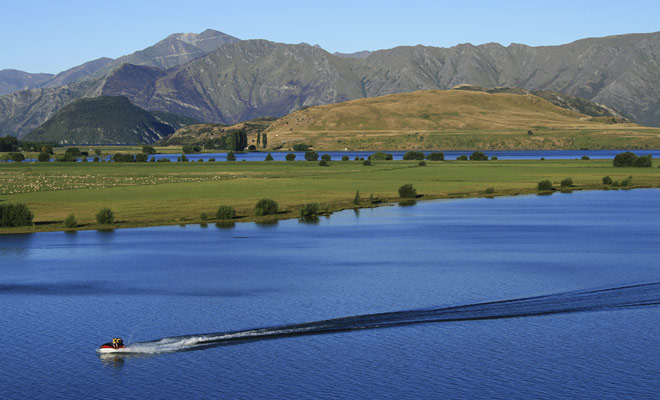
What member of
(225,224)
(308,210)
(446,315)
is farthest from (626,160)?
(446,315)

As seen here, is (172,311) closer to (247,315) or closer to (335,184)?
(247,315)

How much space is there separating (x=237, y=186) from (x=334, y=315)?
8719 centimetres

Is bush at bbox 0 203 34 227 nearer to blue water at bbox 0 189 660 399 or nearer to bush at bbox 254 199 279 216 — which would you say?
blue water at bbox 0 189 660 399

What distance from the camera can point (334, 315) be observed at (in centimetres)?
4119

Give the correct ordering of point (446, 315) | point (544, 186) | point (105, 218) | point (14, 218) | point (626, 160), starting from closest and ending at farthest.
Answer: point (446, 315) < point (14, 218) < point (105, 218) < point (544, 186) < point (626, 160)

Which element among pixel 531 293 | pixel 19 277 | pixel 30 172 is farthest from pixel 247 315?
pixel 30 172

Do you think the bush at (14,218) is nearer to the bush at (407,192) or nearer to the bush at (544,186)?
the bush at (407,192)

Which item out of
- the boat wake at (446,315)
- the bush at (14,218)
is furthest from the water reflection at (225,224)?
the boat wake at (446,315)

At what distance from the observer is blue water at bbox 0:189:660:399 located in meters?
31.6

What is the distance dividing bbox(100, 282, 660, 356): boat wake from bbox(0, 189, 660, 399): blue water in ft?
0.41

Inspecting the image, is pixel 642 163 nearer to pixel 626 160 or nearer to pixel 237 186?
pixel 626 160

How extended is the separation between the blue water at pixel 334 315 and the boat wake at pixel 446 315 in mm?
124

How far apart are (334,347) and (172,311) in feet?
35.9

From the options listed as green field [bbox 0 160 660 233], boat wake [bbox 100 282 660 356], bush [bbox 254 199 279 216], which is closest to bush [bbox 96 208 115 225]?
green field [bbox 0 160 660 233]
